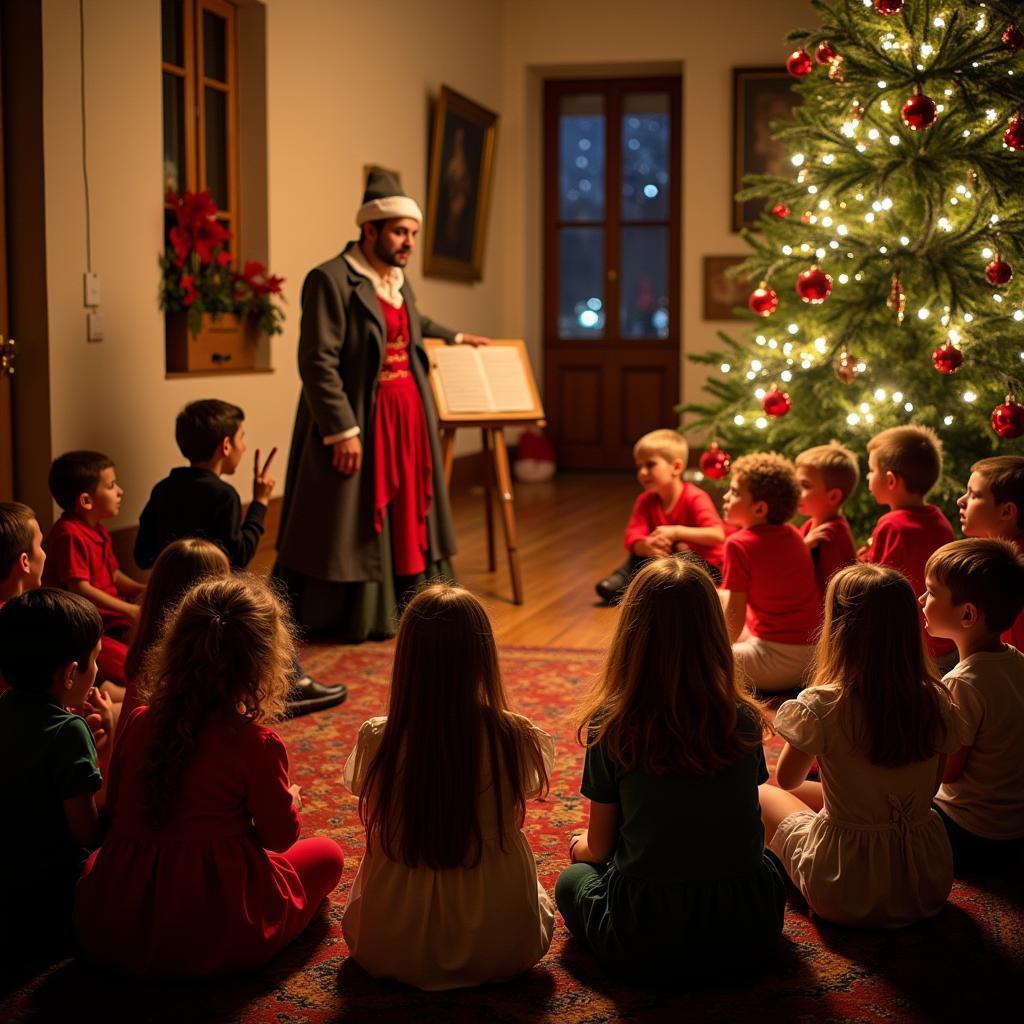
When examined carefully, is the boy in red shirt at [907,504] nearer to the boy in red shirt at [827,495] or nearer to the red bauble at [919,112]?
the boy in red shirt at [827,495]

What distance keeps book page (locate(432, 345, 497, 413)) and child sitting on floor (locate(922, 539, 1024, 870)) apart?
3.07 metres

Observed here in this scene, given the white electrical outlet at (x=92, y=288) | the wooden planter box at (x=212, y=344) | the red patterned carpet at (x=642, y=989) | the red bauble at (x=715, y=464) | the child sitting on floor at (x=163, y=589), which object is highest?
the white electrical outlet at (x=92, y=288)

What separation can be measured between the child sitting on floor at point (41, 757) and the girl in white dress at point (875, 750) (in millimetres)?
1213

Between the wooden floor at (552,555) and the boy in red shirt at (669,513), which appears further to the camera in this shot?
the wooden floor at (552,555)

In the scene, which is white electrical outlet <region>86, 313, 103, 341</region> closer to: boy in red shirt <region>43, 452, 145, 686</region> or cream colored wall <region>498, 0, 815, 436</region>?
boy in red shirt <region>43, 452, 145, 686</region>

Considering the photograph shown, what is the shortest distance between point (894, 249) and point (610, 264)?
5.78 m

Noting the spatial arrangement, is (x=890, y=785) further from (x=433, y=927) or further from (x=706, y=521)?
(x=706, y=521)

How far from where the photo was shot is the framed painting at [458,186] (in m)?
8.55

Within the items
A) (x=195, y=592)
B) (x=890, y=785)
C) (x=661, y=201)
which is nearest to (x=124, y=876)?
(x=195, y=592)

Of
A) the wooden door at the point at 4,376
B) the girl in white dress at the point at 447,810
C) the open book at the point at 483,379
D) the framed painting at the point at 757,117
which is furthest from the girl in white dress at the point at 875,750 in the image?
the framed painting at the point at 757,117

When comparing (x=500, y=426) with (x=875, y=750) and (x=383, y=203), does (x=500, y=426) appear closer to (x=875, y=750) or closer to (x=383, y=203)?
(x=383, y=203)

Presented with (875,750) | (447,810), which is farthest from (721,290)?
(447,810)

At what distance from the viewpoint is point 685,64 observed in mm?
9805

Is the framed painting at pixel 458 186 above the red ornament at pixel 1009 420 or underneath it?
above
